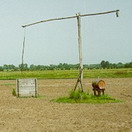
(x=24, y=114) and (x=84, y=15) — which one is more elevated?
(x=84, y=15)

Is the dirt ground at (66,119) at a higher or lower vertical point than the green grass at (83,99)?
lower

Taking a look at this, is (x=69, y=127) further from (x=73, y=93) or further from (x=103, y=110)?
(x=73, y=93)

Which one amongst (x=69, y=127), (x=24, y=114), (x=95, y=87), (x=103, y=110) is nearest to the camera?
(x=69, y=127)

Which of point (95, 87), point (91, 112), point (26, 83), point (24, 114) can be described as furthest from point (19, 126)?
point (26, 83)

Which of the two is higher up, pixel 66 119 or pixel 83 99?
pixel 83 99

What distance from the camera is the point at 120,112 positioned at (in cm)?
1552

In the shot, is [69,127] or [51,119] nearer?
[69,127]

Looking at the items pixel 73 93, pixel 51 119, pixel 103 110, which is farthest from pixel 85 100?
pixel 51 119

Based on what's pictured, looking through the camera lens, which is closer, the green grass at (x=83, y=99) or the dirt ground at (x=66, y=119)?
the dirt ground at (x=66, y=119)

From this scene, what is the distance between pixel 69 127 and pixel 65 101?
8665mm

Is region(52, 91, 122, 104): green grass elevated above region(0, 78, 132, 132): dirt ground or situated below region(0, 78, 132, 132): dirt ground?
above

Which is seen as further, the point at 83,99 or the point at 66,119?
the point at 83,99

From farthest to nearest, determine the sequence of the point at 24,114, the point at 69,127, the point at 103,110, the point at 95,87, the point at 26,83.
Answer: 1. the point at 26,83
2. the point at 95,87
3. the point at 103,110
4. the point at 24,114
5. the point at 69,127

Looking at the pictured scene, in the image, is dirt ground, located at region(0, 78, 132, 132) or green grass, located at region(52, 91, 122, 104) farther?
green grass, located at region(52, 91, 122, 104)
